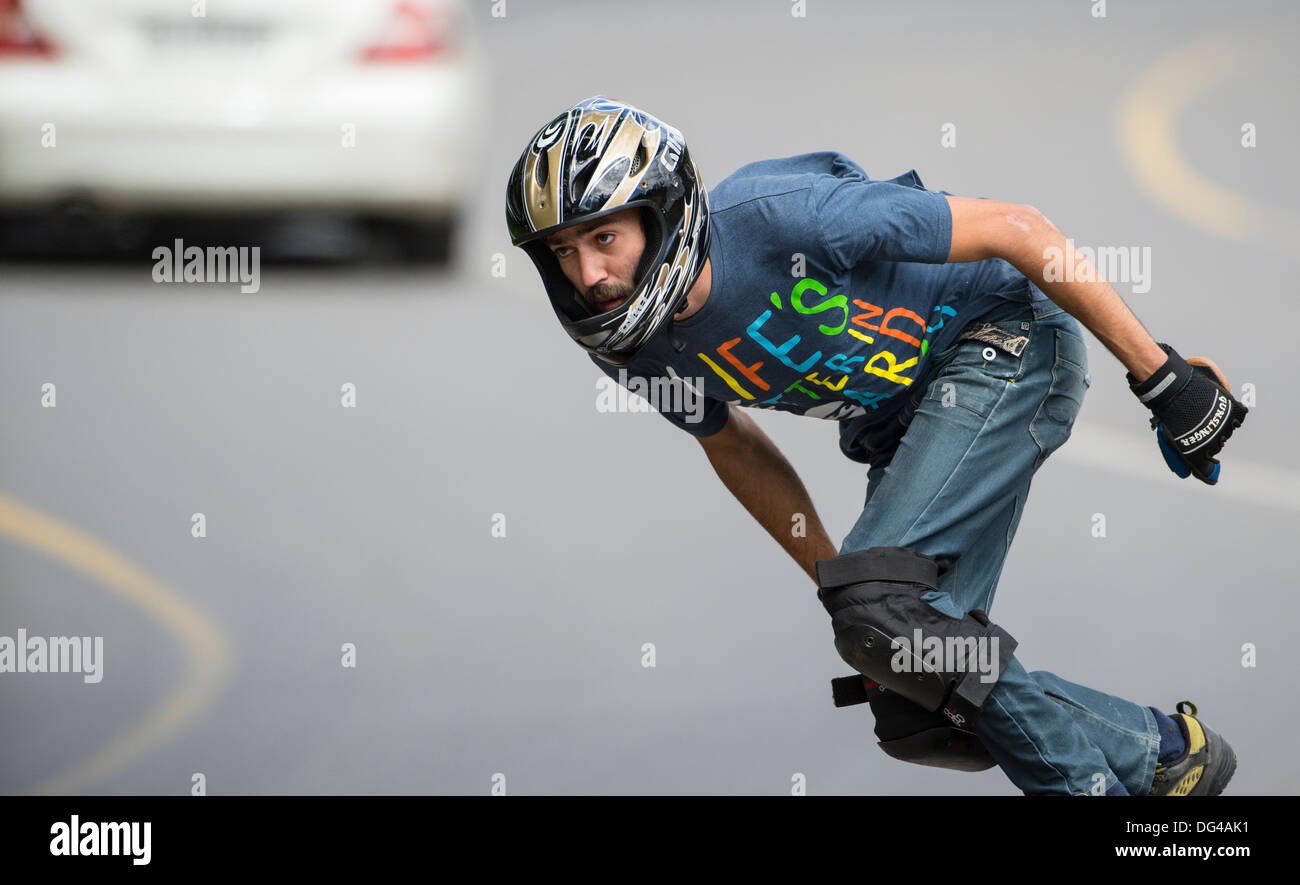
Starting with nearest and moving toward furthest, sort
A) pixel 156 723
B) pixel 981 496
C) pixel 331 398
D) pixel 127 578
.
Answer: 1. pixel 981 496
2. pixel 156 723
3. pixel 127 578
4. pixel 331 398

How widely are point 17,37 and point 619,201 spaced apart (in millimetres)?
4344

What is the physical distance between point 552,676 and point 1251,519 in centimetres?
268

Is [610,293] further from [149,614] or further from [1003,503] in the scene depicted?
[149,614]

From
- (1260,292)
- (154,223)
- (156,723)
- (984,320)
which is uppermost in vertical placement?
(154,223)

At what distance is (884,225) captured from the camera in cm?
302

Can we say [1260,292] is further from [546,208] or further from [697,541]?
[546,208]

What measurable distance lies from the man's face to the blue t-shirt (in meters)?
0.17

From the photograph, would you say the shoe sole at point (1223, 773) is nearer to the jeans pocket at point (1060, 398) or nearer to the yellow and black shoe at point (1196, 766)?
the yellow and black shoe at point (1196, 766)

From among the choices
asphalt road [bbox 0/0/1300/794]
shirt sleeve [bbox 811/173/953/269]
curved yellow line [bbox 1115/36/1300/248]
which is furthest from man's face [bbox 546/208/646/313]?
curved yellow line [bbox 1115/36/1300/248]

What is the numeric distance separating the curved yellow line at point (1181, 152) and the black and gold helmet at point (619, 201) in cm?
536

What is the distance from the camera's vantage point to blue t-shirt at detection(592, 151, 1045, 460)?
9.98ft

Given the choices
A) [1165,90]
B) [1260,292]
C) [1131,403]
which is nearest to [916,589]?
[1131,403]

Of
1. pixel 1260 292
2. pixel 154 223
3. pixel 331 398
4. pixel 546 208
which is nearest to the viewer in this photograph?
pixel 546 208

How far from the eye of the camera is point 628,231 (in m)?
3.09
